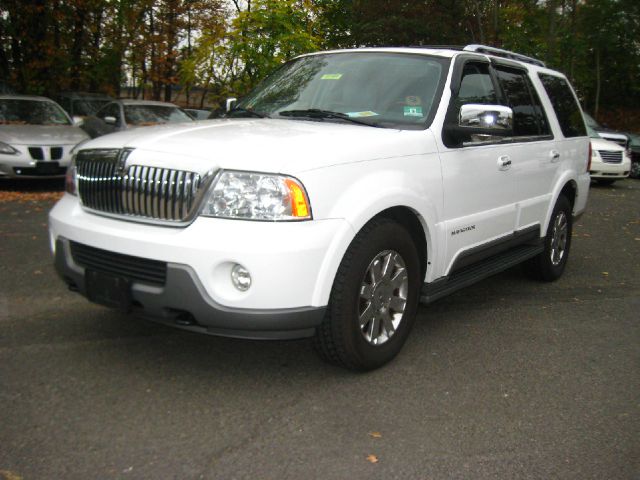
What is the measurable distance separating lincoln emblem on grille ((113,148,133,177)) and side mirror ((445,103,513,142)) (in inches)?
75.6

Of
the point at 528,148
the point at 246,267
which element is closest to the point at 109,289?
the point at 246,267

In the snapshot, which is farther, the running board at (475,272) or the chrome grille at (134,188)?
the running board at (475,272)

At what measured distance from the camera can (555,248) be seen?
6.11 m

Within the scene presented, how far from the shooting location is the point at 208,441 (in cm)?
296

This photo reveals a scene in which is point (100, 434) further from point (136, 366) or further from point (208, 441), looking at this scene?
point (136, 366)

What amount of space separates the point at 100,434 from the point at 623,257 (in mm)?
6202

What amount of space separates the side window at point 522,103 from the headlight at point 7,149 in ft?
25.6

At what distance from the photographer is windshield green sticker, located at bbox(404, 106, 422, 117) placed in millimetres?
4188

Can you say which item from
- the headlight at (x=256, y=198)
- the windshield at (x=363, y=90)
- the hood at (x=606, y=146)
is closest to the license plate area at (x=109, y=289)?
the headlight at (x=256, y=198)

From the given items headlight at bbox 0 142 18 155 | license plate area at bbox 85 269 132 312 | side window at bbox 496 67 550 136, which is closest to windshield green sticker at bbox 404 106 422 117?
side window at bbox 496 67 550 136

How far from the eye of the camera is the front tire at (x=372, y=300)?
11.1 feet

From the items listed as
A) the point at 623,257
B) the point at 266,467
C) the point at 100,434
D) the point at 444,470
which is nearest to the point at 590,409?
the point at 444,470

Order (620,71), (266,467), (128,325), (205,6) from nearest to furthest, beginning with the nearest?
(266,467), (128,325), (205,6), (620,71)

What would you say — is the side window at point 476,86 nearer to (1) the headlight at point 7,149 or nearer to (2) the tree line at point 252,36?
(2) the tree line at point 252,36
